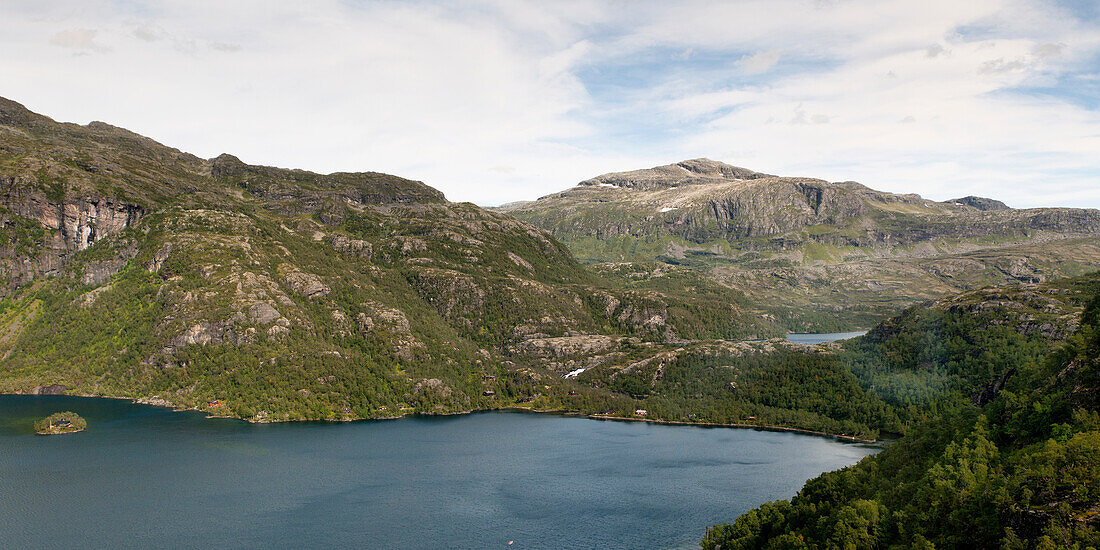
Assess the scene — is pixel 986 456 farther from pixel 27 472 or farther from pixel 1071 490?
pixel 27 472

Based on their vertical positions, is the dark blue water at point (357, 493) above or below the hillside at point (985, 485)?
below

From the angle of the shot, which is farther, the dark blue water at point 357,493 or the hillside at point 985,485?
the dark blue water at point 357,493

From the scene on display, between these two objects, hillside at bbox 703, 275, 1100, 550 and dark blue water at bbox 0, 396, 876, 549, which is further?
dark blue water at bbox 0, 396, 876, 549

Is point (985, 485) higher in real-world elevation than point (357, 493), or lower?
higher

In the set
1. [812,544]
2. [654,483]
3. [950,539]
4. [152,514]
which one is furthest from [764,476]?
[152,514]

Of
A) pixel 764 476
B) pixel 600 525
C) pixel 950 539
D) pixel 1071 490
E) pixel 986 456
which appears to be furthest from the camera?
pixel 764 476

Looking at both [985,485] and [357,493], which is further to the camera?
[357,493]

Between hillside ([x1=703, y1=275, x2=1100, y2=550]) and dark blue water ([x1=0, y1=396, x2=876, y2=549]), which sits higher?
hillside ([x1=703, y1=275, x2=1100, y2=550])

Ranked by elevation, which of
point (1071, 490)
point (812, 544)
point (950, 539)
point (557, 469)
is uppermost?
point (1071, 490)
